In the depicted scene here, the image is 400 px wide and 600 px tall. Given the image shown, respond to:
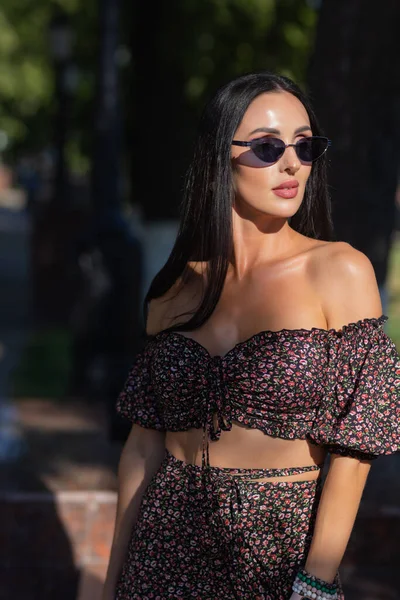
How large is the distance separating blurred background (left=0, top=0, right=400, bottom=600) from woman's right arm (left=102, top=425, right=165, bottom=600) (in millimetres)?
807

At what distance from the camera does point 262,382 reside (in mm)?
2564

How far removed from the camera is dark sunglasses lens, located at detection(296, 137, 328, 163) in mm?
2699

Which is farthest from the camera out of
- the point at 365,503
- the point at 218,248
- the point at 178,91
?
the point at 178,91

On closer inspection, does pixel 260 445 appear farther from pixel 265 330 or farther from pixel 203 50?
pixel 203 50

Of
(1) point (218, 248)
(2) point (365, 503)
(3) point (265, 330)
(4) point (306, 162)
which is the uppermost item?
(4) point (306, 162)

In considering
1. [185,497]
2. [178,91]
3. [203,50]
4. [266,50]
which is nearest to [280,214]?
[185,497]

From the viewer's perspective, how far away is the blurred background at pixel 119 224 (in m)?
5.32

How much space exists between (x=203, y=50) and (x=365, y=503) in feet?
30.2

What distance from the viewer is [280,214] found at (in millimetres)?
2688

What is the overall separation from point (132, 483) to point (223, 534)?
443mm

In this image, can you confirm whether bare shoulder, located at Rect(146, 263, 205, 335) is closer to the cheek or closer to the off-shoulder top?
the off-shoulder top

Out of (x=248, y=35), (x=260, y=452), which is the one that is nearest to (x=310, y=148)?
(x=260, y=452)

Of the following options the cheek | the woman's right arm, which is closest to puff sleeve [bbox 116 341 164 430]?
the woman's right arm

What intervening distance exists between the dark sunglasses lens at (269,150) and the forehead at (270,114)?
5 centimetres
